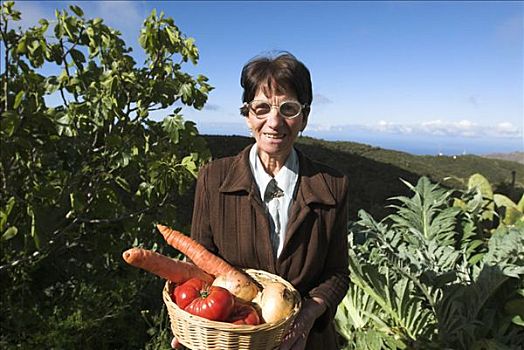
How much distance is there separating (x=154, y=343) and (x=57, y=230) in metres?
0.94

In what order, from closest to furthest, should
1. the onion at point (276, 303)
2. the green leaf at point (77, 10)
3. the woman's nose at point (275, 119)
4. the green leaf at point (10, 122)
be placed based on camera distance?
the onion at point (276, 303) → the woman's nose at point (275, 119) → the green leaf at point (10, 122) → the green leaf at point (77, 10)

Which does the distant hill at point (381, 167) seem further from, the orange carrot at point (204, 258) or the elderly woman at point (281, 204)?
the orange carrot at point (204, 258)

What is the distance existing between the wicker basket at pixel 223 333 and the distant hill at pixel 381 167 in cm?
411

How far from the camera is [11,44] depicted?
7.59ft

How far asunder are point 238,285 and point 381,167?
269 inches

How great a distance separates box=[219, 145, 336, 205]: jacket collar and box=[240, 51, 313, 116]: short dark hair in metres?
0.20

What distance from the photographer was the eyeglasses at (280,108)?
1.62 meters

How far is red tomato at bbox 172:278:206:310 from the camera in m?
1.48

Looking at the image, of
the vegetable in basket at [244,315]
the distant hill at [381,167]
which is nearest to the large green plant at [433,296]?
the vegetable in basket at [244,315]

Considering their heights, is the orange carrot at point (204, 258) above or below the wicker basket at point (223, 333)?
above

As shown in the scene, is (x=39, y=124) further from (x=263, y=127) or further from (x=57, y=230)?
(x=263, y=127)

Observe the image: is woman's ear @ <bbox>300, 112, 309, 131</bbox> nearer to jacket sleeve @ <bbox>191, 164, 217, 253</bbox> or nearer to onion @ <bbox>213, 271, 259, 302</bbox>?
jacket sleeve @ <bbox>191, 164, 217, 253</bbox>

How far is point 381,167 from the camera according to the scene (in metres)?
8.04

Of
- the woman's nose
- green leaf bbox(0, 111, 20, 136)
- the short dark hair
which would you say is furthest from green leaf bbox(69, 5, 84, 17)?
the woman's nose
